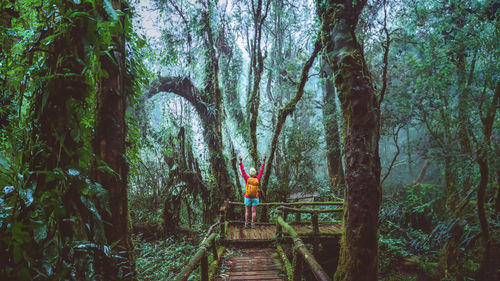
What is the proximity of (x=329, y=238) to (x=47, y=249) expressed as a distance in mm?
6736

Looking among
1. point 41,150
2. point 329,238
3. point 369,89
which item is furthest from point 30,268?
point 329,238

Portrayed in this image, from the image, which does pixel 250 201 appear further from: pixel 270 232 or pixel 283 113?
pixel 283 113

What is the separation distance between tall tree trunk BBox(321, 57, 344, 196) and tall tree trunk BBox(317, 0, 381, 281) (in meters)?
8.14

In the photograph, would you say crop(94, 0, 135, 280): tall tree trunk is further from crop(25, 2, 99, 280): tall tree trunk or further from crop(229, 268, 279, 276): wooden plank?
crop(229, 268, 279, 276): wooden plank

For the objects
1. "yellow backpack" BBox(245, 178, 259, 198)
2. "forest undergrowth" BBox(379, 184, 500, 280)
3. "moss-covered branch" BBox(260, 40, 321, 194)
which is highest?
"moss-covered branch" BBox(260, 40, 321, 194)

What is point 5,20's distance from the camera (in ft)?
6.64

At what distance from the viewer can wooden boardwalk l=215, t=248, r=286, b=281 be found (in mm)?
4727

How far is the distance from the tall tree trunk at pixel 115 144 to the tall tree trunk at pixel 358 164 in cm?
285

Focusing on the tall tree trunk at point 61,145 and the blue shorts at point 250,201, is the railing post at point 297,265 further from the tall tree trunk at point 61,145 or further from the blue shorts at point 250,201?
the blue shorts at point 250,201

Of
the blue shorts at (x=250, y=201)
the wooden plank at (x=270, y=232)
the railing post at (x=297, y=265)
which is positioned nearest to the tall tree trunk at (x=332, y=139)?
the wooden plank at (x=270, y=232)

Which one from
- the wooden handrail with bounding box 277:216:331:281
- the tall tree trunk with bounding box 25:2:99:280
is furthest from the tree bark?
the tall tree trunk with bounding box 25:2:99:280

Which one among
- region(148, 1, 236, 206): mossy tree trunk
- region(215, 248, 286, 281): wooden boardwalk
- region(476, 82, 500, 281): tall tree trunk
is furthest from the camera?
region(148, 1, 236, 206): mossy tree trunk

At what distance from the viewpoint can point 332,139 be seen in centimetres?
1226

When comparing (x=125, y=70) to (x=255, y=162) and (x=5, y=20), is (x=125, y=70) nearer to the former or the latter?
(x=5, y=20)
